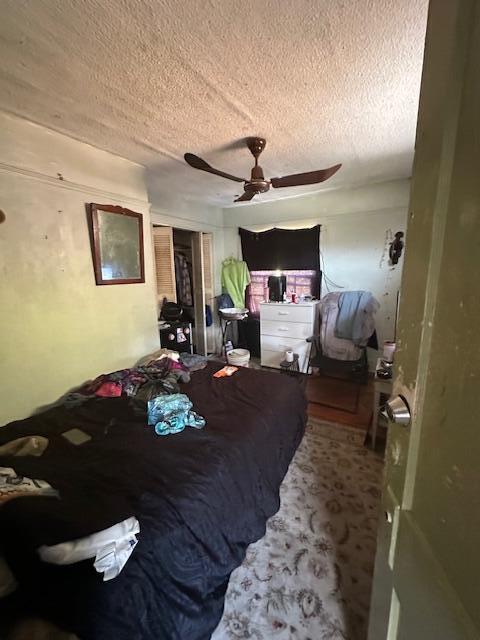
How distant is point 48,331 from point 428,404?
88.5 inches

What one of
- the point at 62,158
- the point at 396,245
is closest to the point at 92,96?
the point at 62,158

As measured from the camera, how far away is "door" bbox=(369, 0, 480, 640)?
0.39 m

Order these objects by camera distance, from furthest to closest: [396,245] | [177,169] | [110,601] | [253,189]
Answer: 1. [396,245]
2. [177,169]
3. [253,189]
4. [110,601]

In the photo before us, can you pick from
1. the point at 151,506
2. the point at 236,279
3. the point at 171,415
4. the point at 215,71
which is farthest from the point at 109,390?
the point at 236,279

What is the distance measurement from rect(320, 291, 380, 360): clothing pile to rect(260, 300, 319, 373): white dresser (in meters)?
0.18

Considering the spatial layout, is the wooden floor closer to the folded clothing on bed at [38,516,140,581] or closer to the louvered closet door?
the folded clothing on bed at [38,516,140,581]

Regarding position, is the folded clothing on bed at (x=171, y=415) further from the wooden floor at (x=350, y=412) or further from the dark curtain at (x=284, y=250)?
the dark curtain at (x=284, y=250)

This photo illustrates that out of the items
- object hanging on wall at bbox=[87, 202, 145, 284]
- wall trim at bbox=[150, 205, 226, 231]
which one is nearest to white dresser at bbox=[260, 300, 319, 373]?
wall trim at bbox=[150, 205, 226, 231]

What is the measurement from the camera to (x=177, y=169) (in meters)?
2.60

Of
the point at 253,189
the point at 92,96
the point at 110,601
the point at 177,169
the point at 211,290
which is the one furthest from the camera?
the point at 211,290

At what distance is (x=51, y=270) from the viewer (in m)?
1.92

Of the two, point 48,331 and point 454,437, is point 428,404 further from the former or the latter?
point 48,331

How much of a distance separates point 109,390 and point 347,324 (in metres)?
2.60

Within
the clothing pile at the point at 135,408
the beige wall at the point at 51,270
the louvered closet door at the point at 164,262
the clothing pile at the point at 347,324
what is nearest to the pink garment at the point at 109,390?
the clothing pile at the point at 135,408
